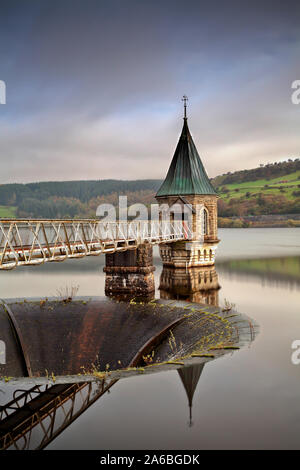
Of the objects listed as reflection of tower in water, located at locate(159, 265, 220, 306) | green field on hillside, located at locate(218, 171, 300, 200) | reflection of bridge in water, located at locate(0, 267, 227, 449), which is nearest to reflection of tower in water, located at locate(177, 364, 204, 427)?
reflection of bridge in water, located at locate(0, 267, 227, 449)

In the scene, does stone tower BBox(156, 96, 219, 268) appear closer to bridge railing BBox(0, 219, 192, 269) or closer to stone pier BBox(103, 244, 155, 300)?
bridge railing BBox(0, 219, 192, 269)

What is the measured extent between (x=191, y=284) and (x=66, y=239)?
15530mm

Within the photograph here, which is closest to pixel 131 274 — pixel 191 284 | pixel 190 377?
pixel 191 284

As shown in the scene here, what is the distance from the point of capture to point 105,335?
16.3m

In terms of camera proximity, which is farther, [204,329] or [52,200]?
[52,200]

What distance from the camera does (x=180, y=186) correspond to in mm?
32844

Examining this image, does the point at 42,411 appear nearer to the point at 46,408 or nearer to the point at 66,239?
the point at 46,408

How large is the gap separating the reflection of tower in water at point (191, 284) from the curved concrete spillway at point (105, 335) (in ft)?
24.7

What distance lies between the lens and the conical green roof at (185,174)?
107 feet

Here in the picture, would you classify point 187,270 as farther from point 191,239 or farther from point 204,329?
point 204,329

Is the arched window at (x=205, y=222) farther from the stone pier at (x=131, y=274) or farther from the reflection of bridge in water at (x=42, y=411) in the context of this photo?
the reflection of bridge in water at (x=42, y=411)
